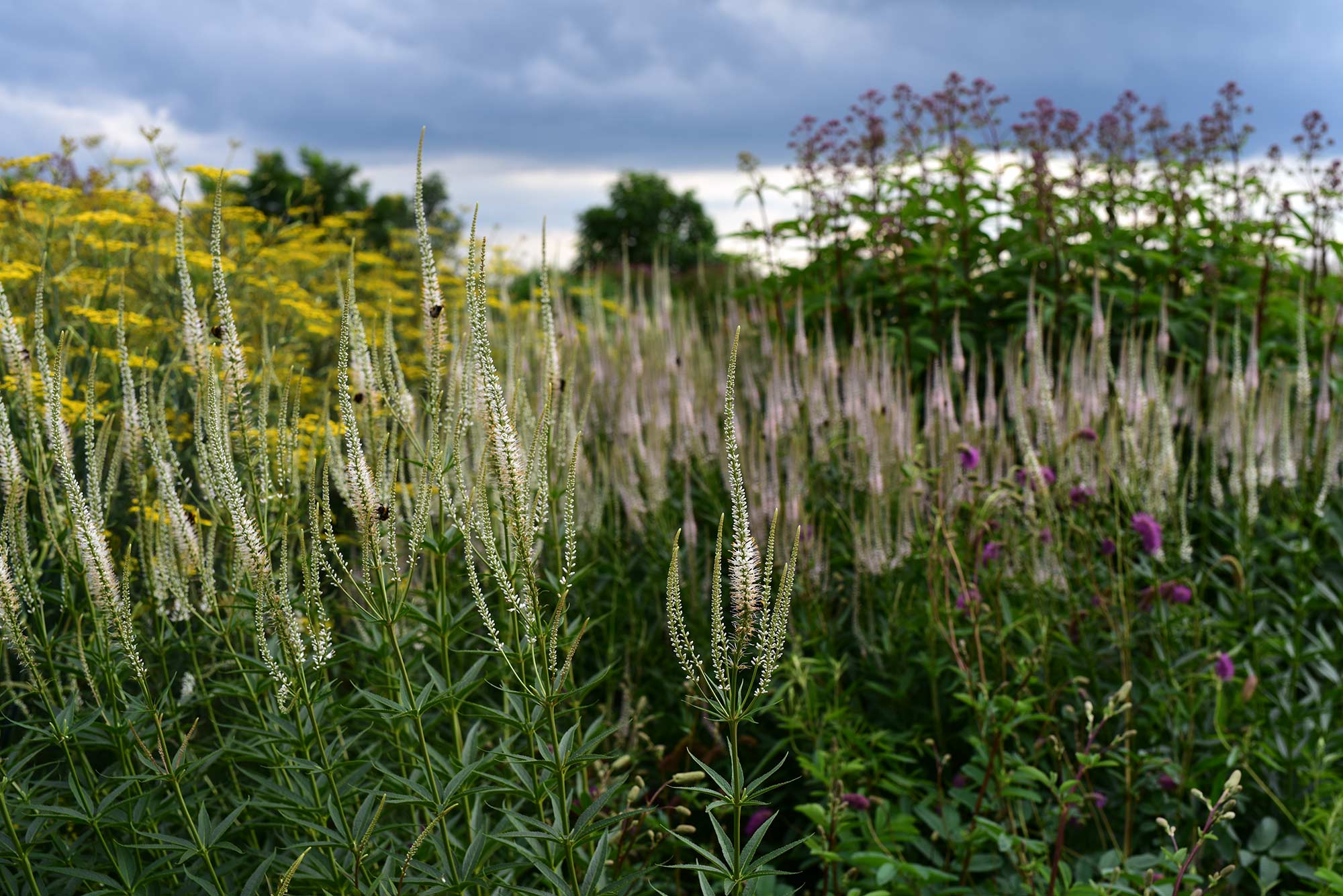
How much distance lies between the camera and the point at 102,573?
2.34 m

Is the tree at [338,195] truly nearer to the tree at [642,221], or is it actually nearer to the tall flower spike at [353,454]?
the tree at [642,221]

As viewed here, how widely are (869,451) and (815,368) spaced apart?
1151 mm

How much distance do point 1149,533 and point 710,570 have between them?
2004 mm

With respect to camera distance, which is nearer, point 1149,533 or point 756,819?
point 756,819

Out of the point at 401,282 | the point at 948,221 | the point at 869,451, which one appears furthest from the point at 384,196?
the point at 869,451

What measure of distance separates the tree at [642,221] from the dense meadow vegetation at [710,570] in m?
22.7

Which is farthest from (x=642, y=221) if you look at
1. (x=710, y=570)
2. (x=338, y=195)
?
(x=710, y=570)

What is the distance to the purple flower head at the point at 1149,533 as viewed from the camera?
4.28 metres

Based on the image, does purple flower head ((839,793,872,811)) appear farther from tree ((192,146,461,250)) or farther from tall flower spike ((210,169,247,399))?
tree ((192,146,461,250))

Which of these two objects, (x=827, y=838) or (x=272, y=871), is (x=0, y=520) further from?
(x=827, y=838)

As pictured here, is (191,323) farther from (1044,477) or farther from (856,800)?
(1044,477)

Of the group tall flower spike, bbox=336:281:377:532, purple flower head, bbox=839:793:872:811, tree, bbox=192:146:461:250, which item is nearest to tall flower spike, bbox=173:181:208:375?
tall flower spike, bbox=336:281:377:532

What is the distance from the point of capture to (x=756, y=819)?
405cm

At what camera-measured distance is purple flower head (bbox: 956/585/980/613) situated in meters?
3.75
